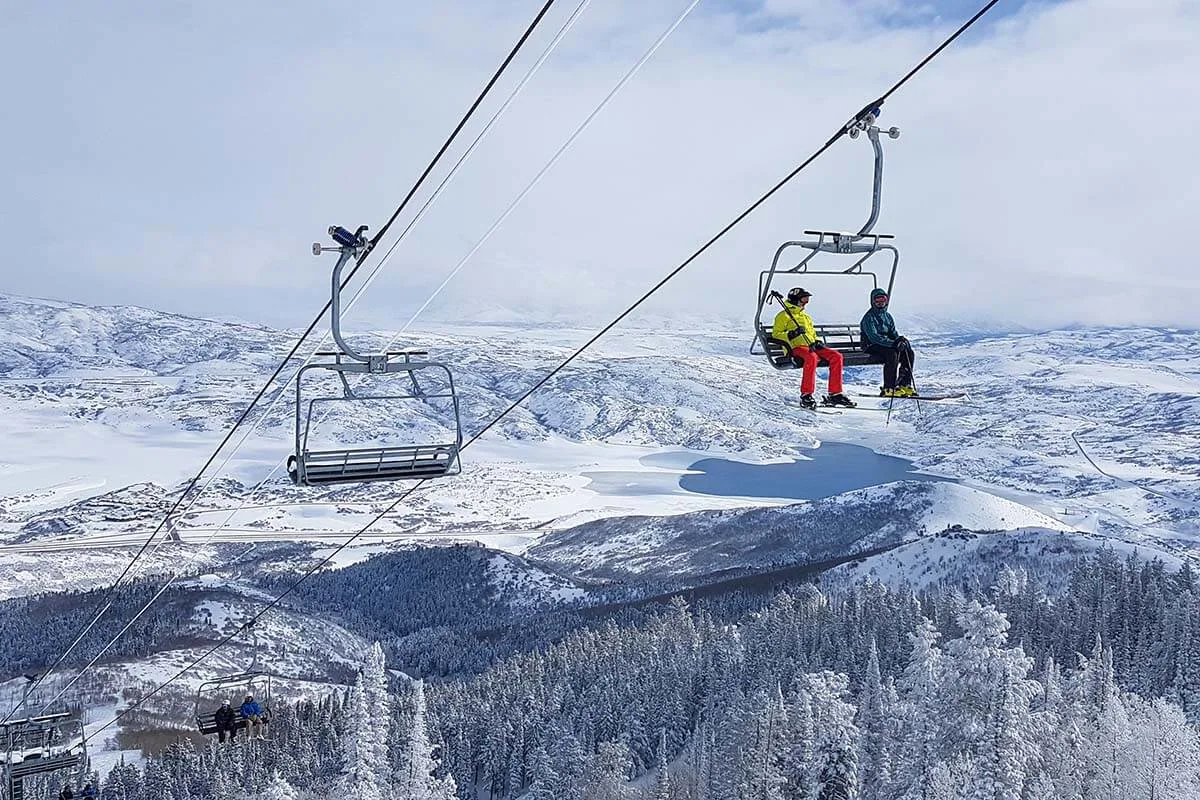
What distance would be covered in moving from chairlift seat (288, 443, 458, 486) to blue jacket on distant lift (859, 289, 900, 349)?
19.7 feet

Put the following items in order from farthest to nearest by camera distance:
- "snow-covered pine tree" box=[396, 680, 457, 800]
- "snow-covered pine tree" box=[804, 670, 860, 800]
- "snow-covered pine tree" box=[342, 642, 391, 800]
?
"snow-covered pine tree" box=[804, 670, 860, 800]
"snow-covered pine tree" box=[396, 680, 457, 800]
"snow-covered pine tree" box=[342, 642, 391, 800]

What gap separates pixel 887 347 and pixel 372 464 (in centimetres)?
714

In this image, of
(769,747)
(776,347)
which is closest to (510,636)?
(769,747)

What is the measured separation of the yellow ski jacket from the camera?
13.6 m

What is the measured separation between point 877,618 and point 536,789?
29.9 metres

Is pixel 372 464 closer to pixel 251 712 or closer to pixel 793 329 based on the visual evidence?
pixel 793 329

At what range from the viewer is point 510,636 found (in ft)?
349

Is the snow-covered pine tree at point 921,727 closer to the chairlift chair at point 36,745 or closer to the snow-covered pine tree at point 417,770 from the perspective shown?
the snow-covered pine tree at point 417,770

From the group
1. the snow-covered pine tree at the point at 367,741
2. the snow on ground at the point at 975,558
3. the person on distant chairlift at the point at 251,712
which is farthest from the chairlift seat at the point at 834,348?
the snow on ground at the point at 975,558

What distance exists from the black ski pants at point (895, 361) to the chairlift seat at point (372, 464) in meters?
6.04

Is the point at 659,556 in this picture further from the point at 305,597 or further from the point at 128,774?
the point at 128,774

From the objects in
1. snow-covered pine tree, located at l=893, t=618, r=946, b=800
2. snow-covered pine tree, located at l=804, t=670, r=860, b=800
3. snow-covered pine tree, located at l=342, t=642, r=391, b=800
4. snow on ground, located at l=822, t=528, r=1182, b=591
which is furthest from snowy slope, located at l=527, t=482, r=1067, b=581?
snow-covered pine tree, located at l=342, t=642, r=391, b=800

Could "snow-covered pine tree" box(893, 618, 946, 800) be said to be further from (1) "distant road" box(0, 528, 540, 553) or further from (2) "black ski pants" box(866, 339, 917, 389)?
(1) "distant road" box(0, 528, 540, 553)

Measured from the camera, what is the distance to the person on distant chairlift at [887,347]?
13.8 meters
